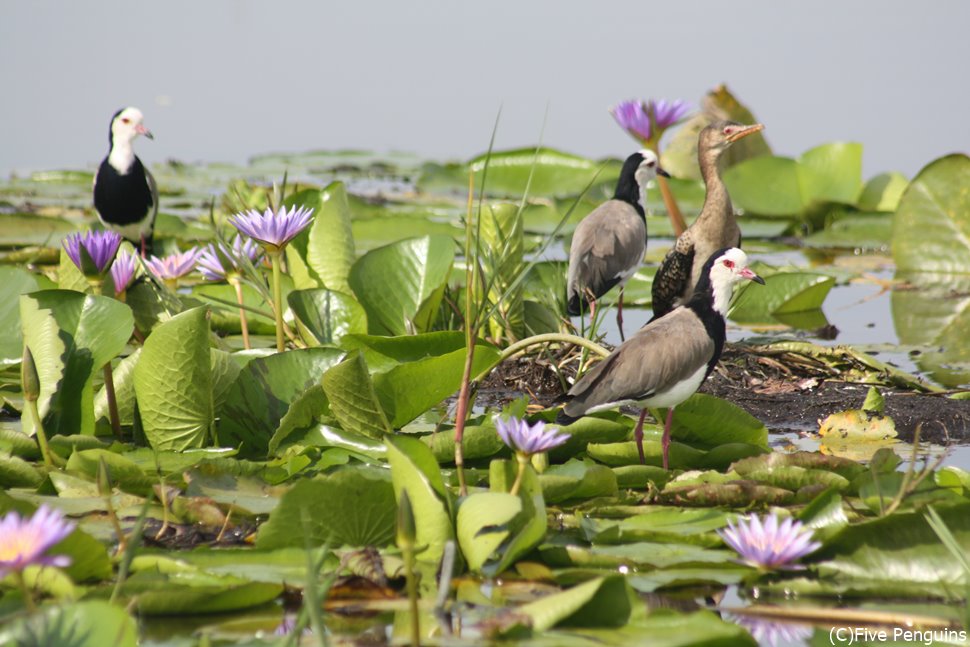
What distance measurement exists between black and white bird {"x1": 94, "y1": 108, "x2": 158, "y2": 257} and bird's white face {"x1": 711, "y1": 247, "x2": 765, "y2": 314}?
3539 mm

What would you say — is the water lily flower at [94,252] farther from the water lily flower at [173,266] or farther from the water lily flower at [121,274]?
the water lily flower at [173,266]

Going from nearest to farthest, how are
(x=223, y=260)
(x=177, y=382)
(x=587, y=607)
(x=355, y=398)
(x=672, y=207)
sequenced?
(x=587, y=607) < (x=355, y=398) < (x=177, y=382) < (x=223, y=260) < (x=672, y=207)

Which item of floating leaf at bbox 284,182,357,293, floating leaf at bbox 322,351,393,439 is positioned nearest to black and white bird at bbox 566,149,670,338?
floating leaf at bbox 284,182,357,293

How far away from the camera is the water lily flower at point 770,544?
2.32m

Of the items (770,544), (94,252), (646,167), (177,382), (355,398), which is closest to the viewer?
(770,544)

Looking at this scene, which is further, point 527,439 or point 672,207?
point 672,207

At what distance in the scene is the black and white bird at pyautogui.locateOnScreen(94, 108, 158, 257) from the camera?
6258 millimetres

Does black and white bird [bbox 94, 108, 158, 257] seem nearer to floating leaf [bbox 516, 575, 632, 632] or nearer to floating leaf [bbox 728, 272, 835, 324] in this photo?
floating leaf [bbox 728, 272, 835, 324]

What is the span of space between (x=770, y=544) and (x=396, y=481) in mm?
749

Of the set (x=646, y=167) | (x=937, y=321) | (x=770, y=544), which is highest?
(x=646, y=167)

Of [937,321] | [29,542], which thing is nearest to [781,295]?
[937,321]

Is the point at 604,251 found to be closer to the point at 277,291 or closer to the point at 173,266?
the point at 173,266

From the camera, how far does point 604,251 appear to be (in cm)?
555

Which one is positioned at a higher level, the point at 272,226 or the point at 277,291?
the point at 272,226
